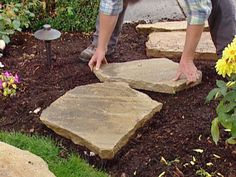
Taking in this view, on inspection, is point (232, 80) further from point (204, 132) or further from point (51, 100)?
point (51, 100)

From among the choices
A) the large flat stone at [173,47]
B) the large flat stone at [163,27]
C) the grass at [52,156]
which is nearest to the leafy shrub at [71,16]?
the large flat stone at [163,27]

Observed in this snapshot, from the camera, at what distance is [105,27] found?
3.50 meters

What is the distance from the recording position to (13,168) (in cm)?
254

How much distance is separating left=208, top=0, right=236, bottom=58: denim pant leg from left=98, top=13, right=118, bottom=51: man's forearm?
2.09 feet

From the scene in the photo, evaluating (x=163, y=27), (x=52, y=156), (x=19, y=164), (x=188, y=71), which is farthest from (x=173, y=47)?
(x=19, y=164)

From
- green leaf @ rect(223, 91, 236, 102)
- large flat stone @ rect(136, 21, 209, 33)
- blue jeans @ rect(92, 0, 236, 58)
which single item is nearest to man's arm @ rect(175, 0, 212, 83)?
blue jeans @ rect(92, 0, 236, 58)

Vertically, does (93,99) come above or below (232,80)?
below

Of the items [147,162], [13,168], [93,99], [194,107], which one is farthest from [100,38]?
[13,168]

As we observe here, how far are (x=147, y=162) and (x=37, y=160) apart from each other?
1.78 feet

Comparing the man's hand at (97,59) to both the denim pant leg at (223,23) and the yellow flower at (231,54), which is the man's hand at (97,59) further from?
the yellow flower at (231,54)

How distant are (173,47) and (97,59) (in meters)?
0.62

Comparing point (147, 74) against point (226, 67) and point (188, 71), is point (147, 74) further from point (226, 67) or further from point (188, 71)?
point (226, 67)

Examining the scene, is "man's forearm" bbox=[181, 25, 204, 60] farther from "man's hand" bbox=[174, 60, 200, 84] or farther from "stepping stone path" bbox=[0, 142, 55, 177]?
"stepping stone path" bbox=[0, 142, 55, 177]

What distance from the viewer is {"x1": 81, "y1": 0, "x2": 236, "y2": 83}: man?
3189 millimetres
